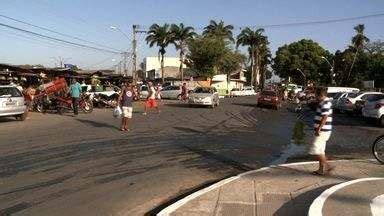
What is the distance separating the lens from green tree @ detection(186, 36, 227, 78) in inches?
3364

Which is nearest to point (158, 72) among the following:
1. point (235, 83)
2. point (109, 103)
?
point (235, 83)

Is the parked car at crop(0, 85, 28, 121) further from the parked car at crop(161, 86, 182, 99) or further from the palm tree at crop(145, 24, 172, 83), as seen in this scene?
the palm tree at crop(145, 24, 172, 83)

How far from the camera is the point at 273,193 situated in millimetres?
9148

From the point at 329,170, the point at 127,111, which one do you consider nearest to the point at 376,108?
the point at 127,111

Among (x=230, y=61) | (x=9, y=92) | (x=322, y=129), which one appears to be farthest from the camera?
(x=230, y=61)

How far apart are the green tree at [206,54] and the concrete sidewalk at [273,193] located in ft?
243

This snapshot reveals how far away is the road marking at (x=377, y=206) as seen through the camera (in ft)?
24.9

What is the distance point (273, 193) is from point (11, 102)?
17080 mm

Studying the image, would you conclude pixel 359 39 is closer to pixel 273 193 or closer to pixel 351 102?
pixel 351 102

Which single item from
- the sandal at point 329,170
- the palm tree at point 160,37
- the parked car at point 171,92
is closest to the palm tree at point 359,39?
the palm tree at point 160,37

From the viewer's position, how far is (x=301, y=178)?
414 inches

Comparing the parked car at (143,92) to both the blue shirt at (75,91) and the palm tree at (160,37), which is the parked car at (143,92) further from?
the palm tree at (160,37)

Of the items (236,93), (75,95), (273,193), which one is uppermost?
(75,95)

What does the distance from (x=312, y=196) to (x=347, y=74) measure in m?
94.9
